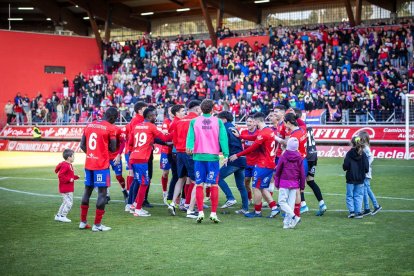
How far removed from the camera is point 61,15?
5094 centimetres

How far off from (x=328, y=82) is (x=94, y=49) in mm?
23774

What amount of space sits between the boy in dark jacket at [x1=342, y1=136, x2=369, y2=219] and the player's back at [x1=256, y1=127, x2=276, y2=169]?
4.56ft

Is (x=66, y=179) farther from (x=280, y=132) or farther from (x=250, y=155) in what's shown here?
(x=280, y=132)

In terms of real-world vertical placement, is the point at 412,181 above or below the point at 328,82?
below

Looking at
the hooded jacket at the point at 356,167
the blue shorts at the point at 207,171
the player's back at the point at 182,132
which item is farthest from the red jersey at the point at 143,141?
the hooded jacket at the point at 356,167

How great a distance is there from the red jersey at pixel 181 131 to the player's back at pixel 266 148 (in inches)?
59.6

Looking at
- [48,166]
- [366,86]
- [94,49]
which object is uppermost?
[94,49]

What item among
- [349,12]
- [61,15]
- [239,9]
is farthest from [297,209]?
[61,15]

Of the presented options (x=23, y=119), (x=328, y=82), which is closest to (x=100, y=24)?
(x=23, y=119)

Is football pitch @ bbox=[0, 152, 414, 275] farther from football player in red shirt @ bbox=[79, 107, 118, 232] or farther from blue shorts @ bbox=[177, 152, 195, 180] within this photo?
blue shorts @ bbox=[177, 152, 195, 180]

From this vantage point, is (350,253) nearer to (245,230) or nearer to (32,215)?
(245,230)

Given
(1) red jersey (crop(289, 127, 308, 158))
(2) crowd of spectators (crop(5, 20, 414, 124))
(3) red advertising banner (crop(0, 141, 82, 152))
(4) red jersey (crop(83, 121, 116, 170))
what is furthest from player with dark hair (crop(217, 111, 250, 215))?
(3) red advertising banner (crop(0, 141, 82, 152))

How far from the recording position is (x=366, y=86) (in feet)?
99.6

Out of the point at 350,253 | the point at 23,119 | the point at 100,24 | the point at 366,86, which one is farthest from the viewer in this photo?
the point at 100,24
